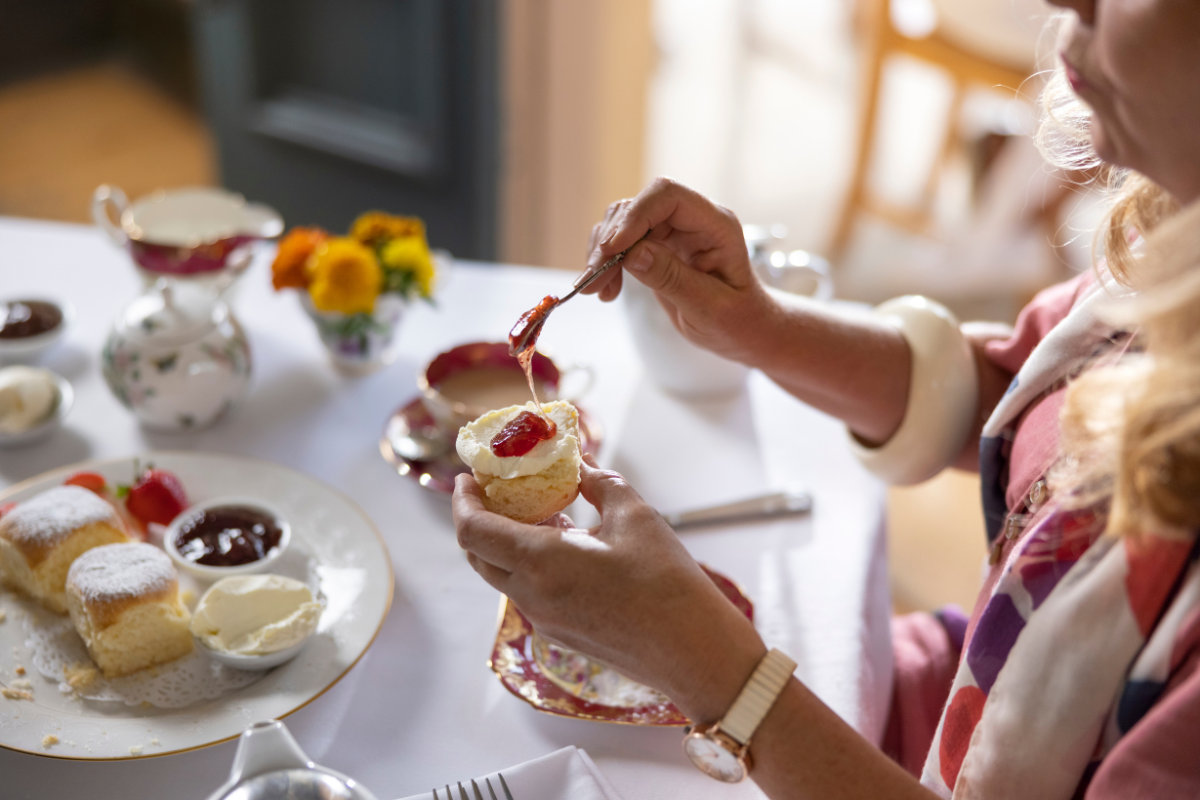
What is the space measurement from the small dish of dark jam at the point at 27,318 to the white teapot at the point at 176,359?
8.2 inches

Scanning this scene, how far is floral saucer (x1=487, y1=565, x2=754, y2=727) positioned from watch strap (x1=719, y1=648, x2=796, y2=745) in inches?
4.2

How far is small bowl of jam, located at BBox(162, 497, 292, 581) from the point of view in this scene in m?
0.95

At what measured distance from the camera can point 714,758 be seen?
0.73 meters

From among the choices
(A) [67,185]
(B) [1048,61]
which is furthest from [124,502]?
(A) [67,185]

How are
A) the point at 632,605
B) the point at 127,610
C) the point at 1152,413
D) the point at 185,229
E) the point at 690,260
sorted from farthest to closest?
the point at 185,229
the point at 690,260
the point at 127,610
the point at 632,605
the point at 1152,413

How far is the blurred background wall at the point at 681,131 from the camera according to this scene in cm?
271

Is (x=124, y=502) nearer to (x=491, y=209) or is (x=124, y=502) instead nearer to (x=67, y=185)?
(x=491, y=209)

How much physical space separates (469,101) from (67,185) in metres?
2.47

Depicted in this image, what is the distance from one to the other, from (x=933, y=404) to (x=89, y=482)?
975mm

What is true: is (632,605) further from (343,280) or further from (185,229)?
(185,229)

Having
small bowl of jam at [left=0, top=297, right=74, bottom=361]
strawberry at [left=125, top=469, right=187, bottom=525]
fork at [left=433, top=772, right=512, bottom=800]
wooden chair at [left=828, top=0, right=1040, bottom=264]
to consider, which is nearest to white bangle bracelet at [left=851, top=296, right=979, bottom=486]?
fork at [left=433, top=772, right=512, bottom=800]

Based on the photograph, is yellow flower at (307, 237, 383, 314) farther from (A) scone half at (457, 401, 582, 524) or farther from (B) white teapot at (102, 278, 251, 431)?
(A) scone half at (457, 401, 582, 524)

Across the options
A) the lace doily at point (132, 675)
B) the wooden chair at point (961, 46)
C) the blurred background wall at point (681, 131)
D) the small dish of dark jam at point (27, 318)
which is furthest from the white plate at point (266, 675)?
the wooden chair at point (961, 46)

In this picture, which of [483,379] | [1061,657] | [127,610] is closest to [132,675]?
[127,610]
